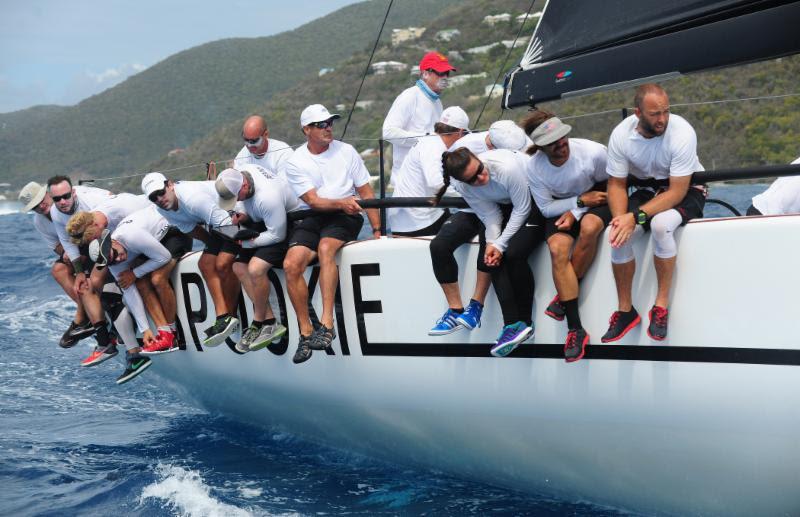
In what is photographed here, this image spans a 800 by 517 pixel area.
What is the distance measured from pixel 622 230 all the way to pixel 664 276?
1.05 ft

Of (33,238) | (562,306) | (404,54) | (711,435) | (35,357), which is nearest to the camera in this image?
(711,435)

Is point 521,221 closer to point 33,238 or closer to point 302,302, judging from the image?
point 302,302

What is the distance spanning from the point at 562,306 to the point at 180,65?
113m

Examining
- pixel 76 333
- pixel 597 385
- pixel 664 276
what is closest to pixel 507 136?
pixel 664 276

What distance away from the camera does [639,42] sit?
462 cm

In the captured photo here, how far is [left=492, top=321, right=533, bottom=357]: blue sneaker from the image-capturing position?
472 cm

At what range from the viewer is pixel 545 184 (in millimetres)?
4598

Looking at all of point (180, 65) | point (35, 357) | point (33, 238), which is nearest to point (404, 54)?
point (33, 238)

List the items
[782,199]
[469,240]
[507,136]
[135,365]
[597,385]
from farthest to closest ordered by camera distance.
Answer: [135,365], [469,240], [782,199], [507,136], [597,385]

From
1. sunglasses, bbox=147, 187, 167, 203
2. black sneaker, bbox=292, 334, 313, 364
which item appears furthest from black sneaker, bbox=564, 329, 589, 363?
sunglasses, bbox=147, 187, 167, 203

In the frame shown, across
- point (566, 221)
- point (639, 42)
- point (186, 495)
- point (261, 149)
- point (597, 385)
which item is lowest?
point (186, 495)

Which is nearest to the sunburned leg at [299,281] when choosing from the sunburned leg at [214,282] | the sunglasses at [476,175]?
the sunburned leg at [214,282]

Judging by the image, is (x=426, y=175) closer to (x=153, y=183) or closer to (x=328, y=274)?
(x=328, y=274)

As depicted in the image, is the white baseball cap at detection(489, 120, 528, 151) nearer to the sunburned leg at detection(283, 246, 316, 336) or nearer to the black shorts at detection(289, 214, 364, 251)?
the black shorts at detection(289, 214, 364, 251)
